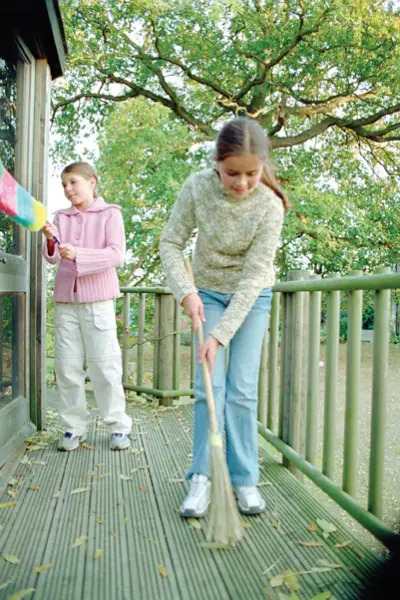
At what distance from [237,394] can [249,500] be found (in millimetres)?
384

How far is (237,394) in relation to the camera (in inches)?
87.4

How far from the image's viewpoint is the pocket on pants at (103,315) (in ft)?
9.49

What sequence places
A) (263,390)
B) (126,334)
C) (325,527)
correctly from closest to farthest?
(325,527)
(263,390)
(126,334)

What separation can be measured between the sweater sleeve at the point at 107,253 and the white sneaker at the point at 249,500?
1.22 meters

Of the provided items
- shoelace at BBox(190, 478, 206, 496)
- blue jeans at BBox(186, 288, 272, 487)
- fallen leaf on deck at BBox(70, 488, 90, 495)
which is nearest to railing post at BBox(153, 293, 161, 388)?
→ fallen leaf on deck at BBox(70, 488, 90, 495)

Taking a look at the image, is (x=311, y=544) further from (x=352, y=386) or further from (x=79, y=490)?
(x=79, y=490)

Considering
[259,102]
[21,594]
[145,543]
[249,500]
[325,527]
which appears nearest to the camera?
[21,594]

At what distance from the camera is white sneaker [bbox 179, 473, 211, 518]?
2090 mm

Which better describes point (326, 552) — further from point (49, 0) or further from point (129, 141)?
point (129, 141)

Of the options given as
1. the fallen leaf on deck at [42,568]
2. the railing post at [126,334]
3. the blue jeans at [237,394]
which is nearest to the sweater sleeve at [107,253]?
the blue jeans at [237,394]

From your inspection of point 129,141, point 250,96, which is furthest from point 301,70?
point 129,141

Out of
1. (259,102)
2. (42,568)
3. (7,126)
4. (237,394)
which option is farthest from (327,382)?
(259,102)

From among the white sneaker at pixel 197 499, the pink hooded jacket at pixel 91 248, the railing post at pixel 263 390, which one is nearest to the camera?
the white sneaker at pixel 197 499

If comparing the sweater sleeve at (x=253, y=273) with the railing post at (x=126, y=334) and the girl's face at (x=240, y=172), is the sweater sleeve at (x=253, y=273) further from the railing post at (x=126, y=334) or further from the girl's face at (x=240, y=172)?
the railing post at (x=126, y=334)
